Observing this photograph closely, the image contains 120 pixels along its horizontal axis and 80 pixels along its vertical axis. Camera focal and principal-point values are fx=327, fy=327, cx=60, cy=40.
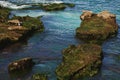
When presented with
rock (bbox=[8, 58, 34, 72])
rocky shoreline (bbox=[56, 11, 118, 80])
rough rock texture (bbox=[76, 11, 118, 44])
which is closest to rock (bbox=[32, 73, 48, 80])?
rocky shoreline (bbox=[56, 11, 118, 80])

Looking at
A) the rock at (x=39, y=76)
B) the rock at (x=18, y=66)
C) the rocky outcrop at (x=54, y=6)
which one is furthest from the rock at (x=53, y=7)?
the rock at (x=39, y=76)

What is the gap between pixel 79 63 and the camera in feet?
115

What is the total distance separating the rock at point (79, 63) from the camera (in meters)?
33.8

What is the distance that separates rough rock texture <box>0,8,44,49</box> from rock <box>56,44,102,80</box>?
9212 millimetres

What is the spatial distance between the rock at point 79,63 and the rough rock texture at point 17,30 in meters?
9.21

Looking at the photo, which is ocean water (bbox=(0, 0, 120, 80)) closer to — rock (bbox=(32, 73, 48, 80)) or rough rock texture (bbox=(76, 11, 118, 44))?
rock (bbox=(32, 73, 48, 80))

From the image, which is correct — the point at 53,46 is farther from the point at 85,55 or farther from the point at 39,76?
the point at 39,76

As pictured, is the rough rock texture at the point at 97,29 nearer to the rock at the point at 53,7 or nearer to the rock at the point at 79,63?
the rock at the point at 79,63

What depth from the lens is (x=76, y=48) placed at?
3834cm

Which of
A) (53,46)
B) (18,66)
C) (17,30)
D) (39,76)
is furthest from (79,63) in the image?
(17,30)

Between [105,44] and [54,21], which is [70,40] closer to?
→ [105,44]

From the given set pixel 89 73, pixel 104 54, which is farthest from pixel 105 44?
pixel 89 73

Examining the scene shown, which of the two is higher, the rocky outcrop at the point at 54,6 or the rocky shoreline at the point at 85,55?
the rocky outcrop at the point at 54,6

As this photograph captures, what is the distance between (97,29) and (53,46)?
303 inches
